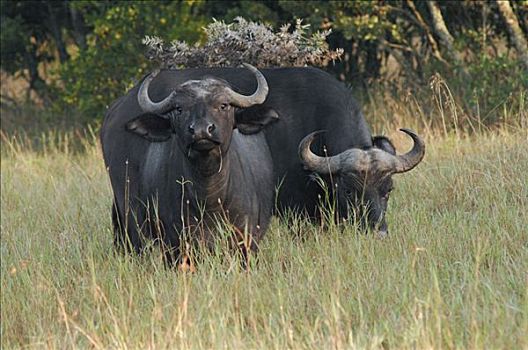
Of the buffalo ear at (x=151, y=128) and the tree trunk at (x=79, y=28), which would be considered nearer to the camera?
the buffalo ear at (x=151, y=128)

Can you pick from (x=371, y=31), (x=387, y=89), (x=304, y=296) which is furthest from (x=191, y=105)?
(x=387, y=89)

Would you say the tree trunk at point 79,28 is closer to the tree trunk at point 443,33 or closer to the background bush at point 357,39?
the background bush at point 357,39

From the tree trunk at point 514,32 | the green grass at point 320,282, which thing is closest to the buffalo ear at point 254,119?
the green grass at point 320,282

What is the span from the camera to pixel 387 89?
48.1ft

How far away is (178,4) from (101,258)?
8.36m

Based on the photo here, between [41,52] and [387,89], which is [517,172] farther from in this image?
[41,52]

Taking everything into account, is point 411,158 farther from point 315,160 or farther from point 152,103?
point 152,103

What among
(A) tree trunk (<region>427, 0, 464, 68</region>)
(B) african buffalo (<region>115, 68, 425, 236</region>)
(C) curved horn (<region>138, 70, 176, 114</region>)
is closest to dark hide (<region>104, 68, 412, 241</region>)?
(B) african buffalo (<region>115, 68, 425, 236</region>)

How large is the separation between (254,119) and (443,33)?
22.0 ft

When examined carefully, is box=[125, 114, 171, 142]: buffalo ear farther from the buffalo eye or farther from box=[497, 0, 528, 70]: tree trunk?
box=[497, 0, 528, 70]: tree trunk

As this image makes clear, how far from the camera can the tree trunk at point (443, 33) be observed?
13.2 metres

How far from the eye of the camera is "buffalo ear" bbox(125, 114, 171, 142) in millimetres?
7031

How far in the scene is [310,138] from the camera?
25.8 feet

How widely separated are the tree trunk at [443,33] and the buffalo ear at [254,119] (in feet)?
21.4
